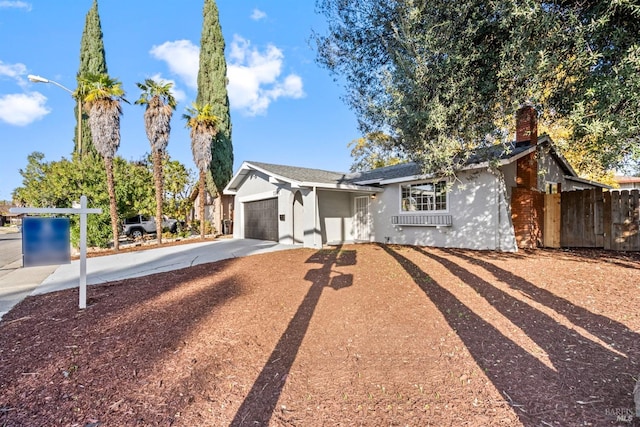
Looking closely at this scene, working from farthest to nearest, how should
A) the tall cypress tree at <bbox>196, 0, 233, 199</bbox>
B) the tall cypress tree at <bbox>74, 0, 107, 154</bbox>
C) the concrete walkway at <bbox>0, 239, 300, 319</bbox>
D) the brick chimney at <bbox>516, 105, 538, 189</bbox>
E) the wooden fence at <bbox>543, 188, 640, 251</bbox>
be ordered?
the tall cypress tree at <bbox>196, 0, 233, 199</bbox>
the tall cypress tree at <bbox>74, 0, 107, 154</bbox>
the brick chimney at <bbox>516, 105, 538, 189</bbox>
the wooden fence at <bbox>543, 188, 640, 251</bbox>
the concrete walkway at <bbox>0, 239, 300, 319</bbox>

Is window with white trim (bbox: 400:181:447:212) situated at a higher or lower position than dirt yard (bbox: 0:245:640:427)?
higher

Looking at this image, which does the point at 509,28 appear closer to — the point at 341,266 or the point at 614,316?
the point at 614,316

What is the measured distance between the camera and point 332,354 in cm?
349

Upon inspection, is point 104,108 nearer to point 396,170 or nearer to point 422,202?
point 396,170

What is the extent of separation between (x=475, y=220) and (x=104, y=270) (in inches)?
450

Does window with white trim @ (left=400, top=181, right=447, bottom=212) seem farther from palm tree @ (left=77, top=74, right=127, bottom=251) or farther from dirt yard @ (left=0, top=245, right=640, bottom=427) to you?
palm tree @ (left=77, top=74, right=127, bottom=251)

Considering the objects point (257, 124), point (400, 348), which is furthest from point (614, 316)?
point (257, 124)

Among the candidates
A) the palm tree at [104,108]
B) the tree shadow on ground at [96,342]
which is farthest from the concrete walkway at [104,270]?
the palm tree at [104,108]

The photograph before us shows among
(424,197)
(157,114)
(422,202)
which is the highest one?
(157,114)

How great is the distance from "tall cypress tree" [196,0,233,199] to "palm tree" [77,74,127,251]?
9.24 m

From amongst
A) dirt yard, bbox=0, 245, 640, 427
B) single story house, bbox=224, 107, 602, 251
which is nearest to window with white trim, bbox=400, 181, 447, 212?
single story house, bbox=224, 107, 602, 251

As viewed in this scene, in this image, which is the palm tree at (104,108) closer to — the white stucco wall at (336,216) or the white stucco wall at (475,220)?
the white stucco wall at (336,216)

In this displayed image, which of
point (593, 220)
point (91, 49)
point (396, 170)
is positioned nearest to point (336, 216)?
point (396, 170)

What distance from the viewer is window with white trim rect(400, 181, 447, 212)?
11.5 metres
